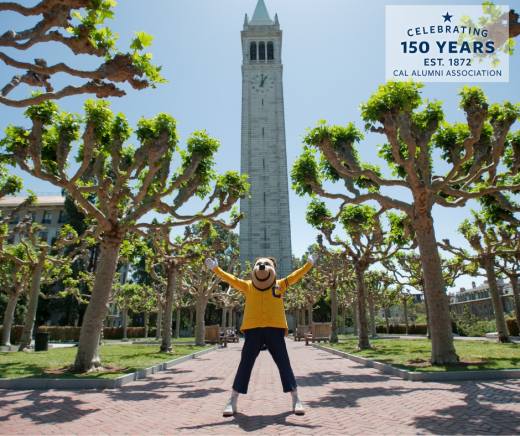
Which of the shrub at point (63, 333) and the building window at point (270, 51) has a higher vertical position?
the building window at point (270, 51)

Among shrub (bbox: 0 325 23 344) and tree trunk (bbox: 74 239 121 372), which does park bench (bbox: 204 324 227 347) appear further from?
tree trunk (bbox: 74 239 121 372)

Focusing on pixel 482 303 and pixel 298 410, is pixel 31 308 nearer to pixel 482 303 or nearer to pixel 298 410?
pixel 298 410

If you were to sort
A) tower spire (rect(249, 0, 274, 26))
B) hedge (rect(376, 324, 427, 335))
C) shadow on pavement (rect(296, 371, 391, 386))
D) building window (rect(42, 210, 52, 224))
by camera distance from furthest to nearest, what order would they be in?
tower spire (rect(249, 0, 274, 26))
building window (rect(42, 210, 52, 224))
hedge (rect(376, 324, 427, 335))
shadow on pavement (rect(296, 371, 391, 386))

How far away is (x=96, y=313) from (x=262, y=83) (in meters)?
55.8

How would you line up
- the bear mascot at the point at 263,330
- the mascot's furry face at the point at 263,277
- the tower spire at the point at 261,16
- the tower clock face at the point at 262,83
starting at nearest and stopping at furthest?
the bear mascot at the point at 263,330 → the mascot's furry face at the point at 263,277 → the tower clock face at the point at 262,83 → the tower spire at the point at 261,16

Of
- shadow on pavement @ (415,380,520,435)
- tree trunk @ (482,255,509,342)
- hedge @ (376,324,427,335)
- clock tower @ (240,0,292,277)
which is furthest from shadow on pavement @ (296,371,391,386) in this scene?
clock tower @ (240,0,292,277)

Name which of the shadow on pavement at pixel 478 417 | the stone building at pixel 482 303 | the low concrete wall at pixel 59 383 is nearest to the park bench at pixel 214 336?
the low concrete wall at pixel 59 383

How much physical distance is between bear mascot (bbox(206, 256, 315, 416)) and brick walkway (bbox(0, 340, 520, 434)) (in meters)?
0.40

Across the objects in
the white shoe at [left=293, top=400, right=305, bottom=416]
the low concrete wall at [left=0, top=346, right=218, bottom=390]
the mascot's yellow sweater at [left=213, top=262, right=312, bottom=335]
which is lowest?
the low concrete wall at [left=0, top=346, right=218, bottom=390]

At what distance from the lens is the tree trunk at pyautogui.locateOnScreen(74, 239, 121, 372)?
34.5 feet

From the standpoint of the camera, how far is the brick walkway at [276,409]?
4879 mm

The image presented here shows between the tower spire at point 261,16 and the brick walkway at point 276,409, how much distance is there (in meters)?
71.6

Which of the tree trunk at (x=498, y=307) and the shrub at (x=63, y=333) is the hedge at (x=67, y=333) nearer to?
the shrub at (x=63, y=333)

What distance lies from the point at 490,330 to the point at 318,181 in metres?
32.7
